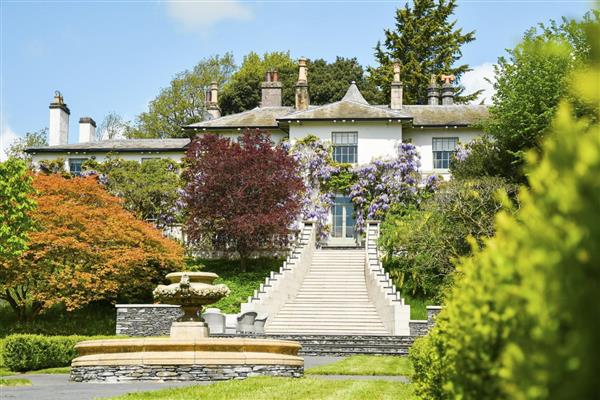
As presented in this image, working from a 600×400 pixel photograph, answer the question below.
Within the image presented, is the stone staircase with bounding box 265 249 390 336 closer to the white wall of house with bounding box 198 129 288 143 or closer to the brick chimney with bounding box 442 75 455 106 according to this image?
the white wall of house with bounding box 198 129 288 143

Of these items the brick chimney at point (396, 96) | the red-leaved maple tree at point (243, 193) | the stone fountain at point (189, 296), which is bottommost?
the stone fountain at point (189, 296)

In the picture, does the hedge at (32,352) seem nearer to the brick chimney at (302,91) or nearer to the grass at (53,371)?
the grass at (53,371)

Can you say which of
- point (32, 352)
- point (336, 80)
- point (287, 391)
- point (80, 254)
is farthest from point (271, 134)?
point (287, 391)

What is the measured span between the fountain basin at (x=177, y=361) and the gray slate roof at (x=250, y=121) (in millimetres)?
28537

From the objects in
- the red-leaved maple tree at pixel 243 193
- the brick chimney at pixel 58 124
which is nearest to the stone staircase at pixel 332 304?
the red-leaved maple tree at pixel 243 193

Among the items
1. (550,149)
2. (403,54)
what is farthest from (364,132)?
(550,149)

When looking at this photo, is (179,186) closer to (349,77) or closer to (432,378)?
(349,77)

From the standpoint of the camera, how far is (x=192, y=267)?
39.0 metres

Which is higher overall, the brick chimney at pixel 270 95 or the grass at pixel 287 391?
the brick chimney at pixel 270 95

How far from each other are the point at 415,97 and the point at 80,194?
102ft

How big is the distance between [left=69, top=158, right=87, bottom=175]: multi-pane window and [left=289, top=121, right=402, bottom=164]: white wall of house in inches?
471

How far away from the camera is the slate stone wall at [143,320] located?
32.0 meters

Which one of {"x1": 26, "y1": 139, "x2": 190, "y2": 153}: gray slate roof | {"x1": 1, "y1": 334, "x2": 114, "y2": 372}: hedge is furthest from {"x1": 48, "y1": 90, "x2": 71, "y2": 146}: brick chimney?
{"x1": 1, "y1": 334, "x2": 114, "y2": 372}: hedge

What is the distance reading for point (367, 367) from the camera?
21359 mm
